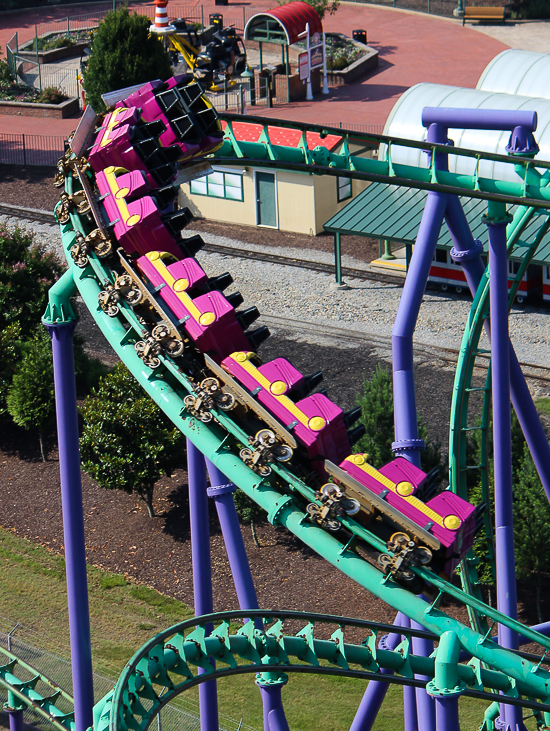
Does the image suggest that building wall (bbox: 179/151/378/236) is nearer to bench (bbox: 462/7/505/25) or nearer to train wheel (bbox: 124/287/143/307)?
train wheel (bbox: 124/287/143/307)

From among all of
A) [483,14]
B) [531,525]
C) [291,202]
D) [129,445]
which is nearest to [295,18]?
[483,14]

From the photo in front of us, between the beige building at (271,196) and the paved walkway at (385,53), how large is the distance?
8944 millimetres

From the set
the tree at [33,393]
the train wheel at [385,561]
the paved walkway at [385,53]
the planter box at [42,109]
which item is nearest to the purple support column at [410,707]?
the train wheel at [385,561]

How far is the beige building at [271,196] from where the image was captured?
3756 centimetres

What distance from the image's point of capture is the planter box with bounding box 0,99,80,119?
4966 centimetres

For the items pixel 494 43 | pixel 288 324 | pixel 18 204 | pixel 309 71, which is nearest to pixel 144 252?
pixel 288 324

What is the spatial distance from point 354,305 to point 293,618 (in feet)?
72.9

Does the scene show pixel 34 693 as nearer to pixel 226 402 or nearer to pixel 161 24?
pixel 226 402

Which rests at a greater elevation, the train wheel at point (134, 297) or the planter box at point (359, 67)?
the train wheel at point (134, 297)

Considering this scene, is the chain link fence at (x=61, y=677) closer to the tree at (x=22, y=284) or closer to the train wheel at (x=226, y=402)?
the train wheel at (x=226, y=402)

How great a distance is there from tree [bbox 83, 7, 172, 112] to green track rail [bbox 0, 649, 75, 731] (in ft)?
91.8

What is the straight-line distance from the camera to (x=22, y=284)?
27.8m

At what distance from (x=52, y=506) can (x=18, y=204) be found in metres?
19.5

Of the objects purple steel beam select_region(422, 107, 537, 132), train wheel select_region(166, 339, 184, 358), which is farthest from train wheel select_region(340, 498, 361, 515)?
purple steel beam select_region(422, 107, 537, 132)
